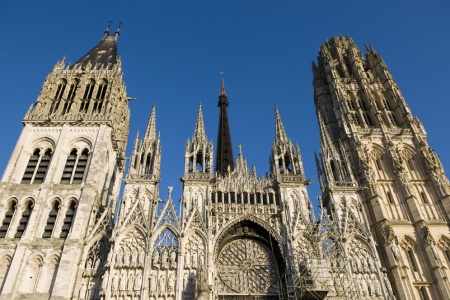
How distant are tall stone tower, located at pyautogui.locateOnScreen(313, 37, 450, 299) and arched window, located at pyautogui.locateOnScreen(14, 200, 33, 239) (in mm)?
18548

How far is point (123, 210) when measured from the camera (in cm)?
2367

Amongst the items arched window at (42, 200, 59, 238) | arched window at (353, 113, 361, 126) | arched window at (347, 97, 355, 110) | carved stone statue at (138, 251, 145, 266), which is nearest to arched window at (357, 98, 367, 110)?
arched window at (347, 97, 355, 110)

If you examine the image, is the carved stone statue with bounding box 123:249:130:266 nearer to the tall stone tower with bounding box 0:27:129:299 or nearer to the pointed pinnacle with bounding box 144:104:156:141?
the tall stone tower with bounding box 0:27:129:299

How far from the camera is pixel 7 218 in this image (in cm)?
2344

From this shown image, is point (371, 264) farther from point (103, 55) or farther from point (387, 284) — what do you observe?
point (103, 55)

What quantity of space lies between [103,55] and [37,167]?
14.7m

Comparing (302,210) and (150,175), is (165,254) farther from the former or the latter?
(302,210)

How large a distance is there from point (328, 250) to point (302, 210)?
114 inches

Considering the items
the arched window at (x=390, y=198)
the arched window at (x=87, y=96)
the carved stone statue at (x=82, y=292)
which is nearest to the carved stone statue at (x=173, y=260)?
the carved stone statue at (x=82, y=292)

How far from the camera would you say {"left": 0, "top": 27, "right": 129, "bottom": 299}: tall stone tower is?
21.2m

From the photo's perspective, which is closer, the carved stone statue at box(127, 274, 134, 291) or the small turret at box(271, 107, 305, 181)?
the carved stone statue at box(127, 274, 134, 291)

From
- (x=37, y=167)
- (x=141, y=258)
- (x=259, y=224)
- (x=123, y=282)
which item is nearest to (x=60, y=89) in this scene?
(x=37, y=167)

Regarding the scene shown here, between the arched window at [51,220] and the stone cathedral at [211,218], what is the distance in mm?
65

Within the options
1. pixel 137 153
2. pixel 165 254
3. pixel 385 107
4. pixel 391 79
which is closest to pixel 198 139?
pixel 137 153
